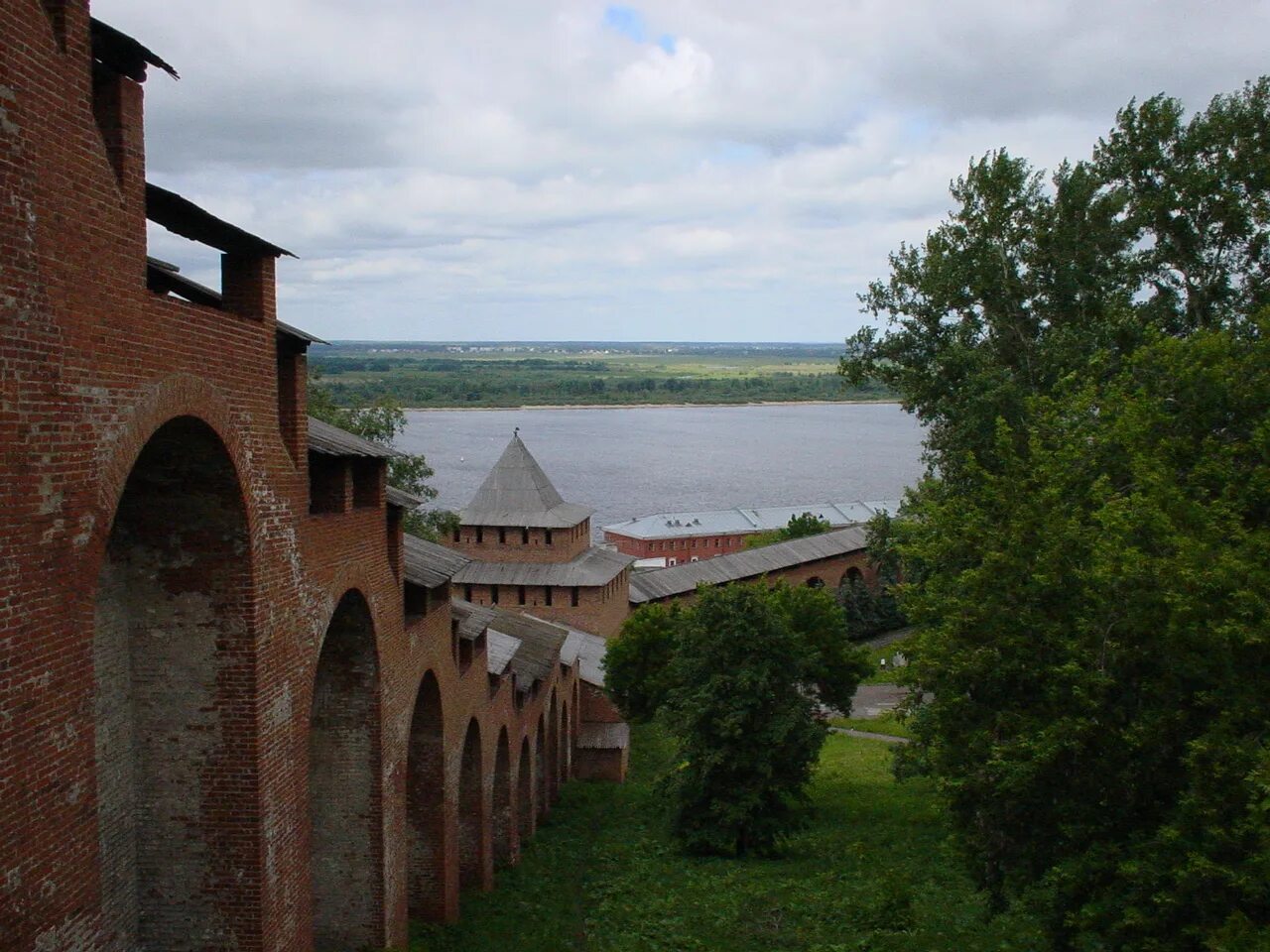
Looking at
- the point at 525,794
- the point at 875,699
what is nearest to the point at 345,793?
the point at 525,794

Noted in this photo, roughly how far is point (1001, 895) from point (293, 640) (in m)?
8.86

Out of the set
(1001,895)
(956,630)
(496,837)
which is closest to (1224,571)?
(956,630)

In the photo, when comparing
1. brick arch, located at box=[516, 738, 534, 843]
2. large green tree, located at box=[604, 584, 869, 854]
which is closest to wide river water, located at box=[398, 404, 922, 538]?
brick arch, located at box=[516, 738, 534, 843]

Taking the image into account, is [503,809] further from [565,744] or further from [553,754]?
[565,744]

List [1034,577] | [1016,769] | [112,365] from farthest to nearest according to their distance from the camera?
[1034,577], [1016,769], [112,365]

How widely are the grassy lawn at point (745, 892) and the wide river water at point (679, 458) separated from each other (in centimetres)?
5015

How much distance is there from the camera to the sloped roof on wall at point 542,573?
3806 cm

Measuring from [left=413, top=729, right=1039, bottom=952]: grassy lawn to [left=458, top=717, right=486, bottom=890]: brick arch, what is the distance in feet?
2.11

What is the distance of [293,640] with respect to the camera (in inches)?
411

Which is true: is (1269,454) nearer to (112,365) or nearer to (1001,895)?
(1001,895)

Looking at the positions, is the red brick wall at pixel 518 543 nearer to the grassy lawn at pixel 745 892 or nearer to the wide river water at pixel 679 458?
the grassy lawn at pixel 745 892

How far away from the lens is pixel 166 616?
945 centimetres

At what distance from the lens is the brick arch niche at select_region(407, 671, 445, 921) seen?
16.4m

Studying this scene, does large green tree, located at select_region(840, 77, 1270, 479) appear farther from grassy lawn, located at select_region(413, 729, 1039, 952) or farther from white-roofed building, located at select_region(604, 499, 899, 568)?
white-roofed building, located at select_region(604, 499, 899, 568)
